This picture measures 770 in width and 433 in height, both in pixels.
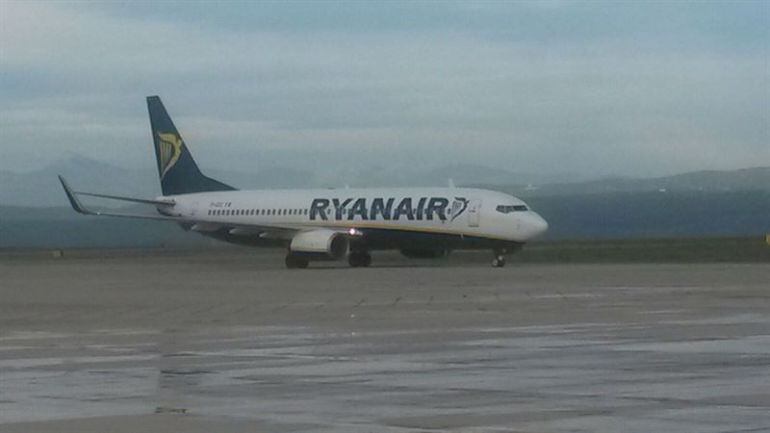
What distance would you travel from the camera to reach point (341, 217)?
6134 cm

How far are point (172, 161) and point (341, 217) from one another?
11414 mm

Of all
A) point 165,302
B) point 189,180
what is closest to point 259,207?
point 189,180

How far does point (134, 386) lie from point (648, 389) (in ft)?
16.6

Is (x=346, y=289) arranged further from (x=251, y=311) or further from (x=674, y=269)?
(x=674, y=269)

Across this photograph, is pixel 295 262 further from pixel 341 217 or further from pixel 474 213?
pixel 474 213

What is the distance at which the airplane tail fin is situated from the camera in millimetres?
69188

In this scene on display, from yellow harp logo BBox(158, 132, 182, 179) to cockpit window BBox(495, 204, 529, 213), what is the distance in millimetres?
17786

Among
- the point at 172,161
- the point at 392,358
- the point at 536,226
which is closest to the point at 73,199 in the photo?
the point at 172,161

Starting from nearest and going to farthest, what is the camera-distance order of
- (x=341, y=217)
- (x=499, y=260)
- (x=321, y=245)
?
(x=499, y=260)
(x=321, y=245)
(x=341, y=217)

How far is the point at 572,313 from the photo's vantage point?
28.6 meters

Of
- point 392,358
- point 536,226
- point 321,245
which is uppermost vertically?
point 536,226

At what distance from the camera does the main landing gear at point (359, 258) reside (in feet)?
203

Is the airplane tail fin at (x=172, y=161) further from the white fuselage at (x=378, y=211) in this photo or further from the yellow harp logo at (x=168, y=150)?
the white fuselage at (x=378, y=211)

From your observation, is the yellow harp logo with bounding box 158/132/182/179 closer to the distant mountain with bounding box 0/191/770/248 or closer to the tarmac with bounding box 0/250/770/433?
the distant mountain with bounding box 0/191/770/248
